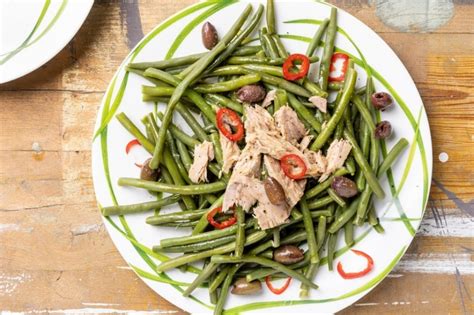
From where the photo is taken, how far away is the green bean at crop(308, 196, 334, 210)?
303 centimetres

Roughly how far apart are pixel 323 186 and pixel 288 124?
0.34 metres

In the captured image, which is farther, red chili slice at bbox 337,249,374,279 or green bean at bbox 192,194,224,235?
red chili slice at bbox 337,249,374,279

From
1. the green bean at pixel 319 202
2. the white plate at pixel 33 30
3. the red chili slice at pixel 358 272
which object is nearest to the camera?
the green bean at pixel 319 202

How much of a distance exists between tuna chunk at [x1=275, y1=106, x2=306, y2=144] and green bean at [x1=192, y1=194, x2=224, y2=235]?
44cm

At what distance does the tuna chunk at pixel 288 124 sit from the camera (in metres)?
2.95

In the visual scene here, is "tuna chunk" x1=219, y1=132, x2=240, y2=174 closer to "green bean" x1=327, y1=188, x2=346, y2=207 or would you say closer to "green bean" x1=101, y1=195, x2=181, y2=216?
"green bean" x1=101, y1=195, x2=181, y2=216

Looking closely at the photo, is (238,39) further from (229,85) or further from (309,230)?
(309,230)

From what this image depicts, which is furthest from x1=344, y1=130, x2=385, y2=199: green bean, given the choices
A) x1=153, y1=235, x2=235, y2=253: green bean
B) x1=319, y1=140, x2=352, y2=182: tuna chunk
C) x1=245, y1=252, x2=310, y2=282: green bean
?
x1=153, y1=235, x2=235, y2=253: green bean

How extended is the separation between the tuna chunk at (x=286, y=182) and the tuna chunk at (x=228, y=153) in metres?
0.14

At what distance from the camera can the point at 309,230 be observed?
119 inches

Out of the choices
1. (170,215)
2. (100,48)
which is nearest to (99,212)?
(170,215)

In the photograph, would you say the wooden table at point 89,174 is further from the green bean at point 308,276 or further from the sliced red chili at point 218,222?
the sliced red chili at point 218,222

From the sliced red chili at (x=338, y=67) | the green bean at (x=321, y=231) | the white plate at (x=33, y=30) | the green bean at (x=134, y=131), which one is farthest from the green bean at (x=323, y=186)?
the white plate at (x=33, y=30)

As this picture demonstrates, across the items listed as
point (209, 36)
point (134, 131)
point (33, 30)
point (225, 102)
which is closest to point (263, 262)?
point (225, 102)
